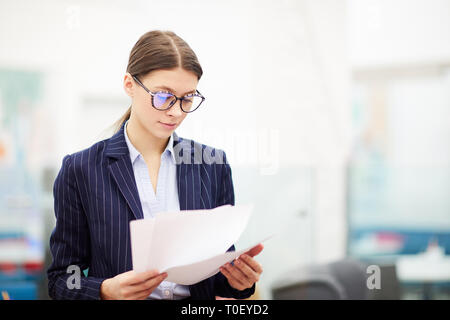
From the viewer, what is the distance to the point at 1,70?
8.71 ft

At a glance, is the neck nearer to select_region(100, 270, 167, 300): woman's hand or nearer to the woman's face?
the woman's face

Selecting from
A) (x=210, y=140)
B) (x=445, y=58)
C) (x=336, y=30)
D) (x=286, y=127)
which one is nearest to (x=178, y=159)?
(x=210, y=140)

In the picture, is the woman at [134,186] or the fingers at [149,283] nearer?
the fingers at [149,283]

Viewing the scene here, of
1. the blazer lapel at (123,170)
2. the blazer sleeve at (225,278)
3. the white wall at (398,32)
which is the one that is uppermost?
the white wall at (398,32)

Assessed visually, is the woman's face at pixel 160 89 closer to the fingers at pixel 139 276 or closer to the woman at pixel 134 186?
the woman at pixel 134 186

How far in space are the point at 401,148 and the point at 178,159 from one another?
8.76 ft

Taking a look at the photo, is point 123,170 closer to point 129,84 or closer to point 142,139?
point 142,139

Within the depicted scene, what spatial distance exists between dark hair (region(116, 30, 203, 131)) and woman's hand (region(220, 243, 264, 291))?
0.42 metres

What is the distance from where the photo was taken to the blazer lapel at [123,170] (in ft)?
3.09

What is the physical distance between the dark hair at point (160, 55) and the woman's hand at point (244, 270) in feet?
1.37

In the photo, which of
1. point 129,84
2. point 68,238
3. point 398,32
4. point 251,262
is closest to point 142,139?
point 129,84

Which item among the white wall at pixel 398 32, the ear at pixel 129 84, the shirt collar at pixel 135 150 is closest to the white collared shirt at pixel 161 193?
the shirt collar at pixel 135 150

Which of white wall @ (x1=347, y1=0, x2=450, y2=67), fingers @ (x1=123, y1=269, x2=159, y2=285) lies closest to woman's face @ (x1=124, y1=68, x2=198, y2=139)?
fingers @ (x1=123, y1=269, x2=159, y2=285)

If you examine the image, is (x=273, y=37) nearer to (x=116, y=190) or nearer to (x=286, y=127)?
(x=286, y=127)
